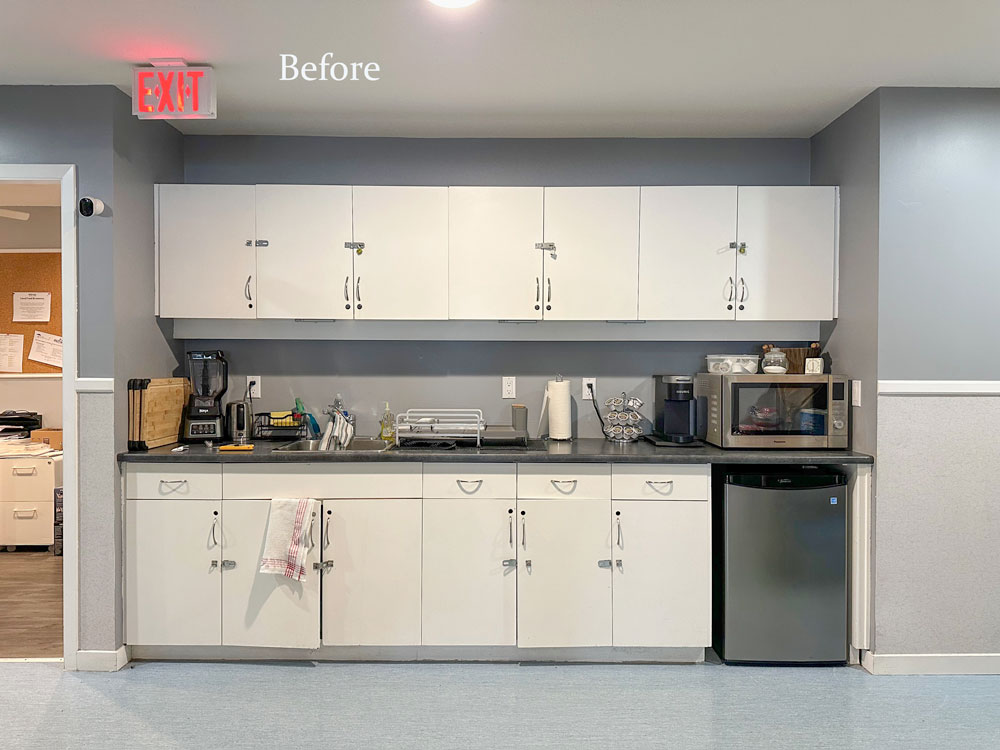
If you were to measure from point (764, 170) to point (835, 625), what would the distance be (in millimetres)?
2242

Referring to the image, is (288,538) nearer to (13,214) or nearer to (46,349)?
(46,349)

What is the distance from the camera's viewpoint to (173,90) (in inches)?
109

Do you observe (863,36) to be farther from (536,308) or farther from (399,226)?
(399,226)

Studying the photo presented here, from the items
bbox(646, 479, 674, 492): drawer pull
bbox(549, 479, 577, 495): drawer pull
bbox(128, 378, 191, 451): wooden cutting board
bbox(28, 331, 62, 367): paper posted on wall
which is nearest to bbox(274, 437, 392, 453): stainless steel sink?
bbox(128, 378, 191, 451): wooden cutting board

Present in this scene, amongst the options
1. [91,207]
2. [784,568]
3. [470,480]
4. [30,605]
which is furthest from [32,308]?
[784,568]

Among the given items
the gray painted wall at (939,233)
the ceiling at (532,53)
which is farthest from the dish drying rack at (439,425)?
the gray painted wall at (939,233)

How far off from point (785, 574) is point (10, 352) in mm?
5544

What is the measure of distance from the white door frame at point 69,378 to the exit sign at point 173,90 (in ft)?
1.80

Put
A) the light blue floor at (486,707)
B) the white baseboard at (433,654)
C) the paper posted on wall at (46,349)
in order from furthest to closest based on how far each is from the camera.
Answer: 1. the paper posted on wall at (46,349)
2. the white baseboard at (433,654)
3. the light blue floor at (486,707)

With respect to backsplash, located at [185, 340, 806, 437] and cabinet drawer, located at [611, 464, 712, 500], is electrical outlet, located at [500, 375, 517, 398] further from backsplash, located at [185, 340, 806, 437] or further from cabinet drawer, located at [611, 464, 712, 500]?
cabinet drawer, located at [611, 464, 712, 500]

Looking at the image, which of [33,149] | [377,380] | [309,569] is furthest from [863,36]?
[33,149]

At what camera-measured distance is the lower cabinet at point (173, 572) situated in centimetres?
315

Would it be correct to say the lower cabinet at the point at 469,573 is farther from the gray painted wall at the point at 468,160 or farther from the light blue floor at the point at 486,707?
the gray painted wall at the point at 468,160

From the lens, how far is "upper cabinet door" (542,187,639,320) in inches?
135
